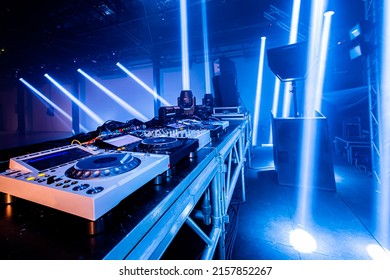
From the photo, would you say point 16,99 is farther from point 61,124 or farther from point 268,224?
point 268,224

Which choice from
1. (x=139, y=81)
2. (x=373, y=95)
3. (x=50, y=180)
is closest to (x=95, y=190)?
(x=50, y=180)

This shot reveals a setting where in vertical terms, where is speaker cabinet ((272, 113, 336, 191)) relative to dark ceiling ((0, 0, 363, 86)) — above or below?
below

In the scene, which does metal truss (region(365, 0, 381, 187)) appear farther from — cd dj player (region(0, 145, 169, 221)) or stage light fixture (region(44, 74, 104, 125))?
stage light fixture (region(44, 74, 104, 125))

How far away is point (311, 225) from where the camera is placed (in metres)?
1.92

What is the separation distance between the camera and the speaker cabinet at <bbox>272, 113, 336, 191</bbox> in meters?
2.62

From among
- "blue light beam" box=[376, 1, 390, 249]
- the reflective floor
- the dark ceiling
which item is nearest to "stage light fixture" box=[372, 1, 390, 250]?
"blue light beam" box=[376, 1, 390, 249]

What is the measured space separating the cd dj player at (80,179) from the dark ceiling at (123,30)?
5.05 metres

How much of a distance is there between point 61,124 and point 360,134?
1378 cm

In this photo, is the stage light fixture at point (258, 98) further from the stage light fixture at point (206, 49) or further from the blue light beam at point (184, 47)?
the blue light beam at point (184, 47)

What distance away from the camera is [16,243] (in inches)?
13.8

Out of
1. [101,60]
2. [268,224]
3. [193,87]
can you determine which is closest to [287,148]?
[268,224]

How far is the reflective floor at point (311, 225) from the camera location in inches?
61.8

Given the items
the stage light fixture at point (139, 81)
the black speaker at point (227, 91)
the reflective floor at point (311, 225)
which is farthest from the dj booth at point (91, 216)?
the stage light fixture at point (139, 81)

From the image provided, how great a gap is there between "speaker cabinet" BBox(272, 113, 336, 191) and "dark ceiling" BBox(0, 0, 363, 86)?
11.9 feet
